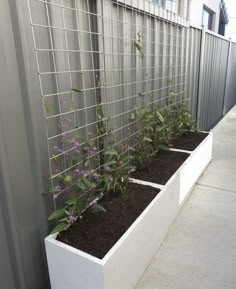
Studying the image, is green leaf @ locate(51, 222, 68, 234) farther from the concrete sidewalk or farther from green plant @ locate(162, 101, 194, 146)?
green plant @ locate(162, 101, 194, 146)

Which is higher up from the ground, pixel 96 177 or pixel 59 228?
pixel 96 177

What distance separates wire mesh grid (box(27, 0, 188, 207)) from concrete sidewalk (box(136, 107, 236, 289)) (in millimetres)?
788

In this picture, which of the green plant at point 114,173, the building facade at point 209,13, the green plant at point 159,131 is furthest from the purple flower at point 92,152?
the building facade at point 209,13

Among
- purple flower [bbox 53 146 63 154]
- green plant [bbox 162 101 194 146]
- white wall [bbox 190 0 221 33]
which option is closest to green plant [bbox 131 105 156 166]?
green plant [bbox 162 101 194 146]

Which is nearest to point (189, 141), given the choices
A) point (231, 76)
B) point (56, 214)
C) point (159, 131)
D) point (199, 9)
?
point (159, 131)

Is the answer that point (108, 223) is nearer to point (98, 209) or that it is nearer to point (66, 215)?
point (98, 209)

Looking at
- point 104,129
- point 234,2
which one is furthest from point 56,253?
point 234,2

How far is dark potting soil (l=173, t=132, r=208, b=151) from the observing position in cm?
283

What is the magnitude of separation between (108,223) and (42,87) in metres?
0.88

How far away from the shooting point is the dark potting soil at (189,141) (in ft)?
9.29

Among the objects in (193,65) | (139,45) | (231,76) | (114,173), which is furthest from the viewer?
(231,76)

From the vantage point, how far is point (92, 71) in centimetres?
167

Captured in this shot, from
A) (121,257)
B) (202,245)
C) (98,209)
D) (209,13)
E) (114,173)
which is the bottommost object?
(202,245)

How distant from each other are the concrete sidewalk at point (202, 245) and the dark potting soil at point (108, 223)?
0.41 meters
